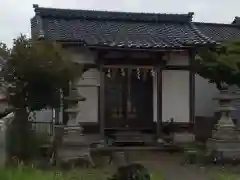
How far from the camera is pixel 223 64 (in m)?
12.4

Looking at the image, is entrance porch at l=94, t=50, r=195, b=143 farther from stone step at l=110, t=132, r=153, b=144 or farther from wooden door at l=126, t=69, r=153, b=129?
stone step at l=110, t=132, r=153, b=144

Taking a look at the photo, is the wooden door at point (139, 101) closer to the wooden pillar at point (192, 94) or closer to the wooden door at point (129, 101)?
the wooden door at point (129, 101)

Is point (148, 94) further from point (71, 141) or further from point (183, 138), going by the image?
point (71, 141)

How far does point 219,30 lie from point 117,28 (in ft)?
16.8

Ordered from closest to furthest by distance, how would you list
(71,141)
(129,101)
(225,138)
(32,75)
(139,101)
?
(32,75)
(71,141)
(225,138)
(129,101)
(139,101)

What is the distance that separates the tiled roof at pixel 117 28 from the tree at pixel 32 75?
10.4 feet

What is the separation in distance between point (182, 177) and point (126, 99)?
6.11 metres

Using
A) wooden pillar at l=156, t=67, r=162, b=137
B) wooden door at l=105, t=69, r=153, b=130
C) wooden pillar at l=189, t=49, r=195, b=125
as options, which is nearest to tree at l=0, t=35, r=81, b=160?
wooden door at l=105, t=69, r=153, b=130

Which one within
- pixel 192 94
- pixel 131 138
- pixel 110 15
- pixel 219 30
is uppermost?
pixel 110 15

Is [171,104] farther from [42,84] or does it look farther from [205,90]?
[42,84]

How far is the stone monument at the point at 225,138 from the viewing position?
40.1ft

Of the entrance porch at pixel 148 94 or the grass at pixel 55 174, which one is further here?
the entrance porch at pixel 148 94

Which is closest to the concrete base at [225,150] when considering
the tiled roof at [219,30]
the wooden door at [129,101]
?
the wooden door at [129,101]

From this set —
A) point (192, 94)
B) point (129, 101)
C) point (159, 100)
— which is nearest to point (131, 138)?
point (129, 101)
